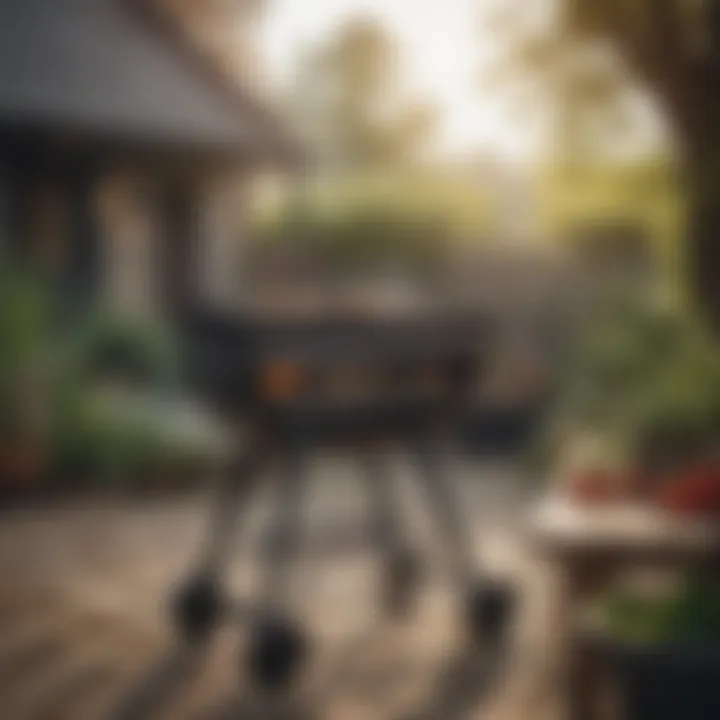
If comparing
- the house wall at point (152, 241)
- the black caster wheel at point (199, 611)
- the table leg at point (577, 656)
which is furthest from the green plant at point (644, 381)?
the house wall at point (152, 241)

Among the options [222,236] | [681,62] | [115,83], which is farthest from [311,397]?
[222,236]

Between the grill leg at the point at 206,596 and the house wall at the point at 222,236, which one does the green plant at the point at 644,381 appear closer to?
the grill leg at the point at 206,596

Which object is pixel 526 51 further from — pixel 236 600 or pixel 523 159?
pixel 236 600

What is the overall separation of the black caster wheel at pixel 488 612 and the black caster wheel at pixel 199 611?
45cm

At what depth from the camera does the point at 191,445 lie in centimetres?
352

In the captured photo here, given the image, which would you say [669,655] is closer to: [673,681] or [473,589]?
[673,681]

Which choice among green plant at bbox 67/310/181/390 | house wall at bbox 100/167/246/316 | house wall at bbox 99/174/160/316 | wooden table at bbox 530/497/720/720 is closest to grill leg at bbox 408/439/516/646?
wooden table at bbox 530/497/720/720

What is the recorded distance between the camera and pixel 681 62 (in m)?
1.93

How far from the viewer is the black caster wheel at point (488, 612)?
2.43m

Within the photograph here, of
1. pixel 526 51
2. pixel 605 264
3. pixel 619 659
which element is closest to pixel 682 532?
pixel 619 659

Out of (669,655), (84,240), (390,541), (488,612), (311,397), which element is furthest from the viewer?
(84,240)

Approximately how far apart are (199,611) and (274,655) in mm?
314

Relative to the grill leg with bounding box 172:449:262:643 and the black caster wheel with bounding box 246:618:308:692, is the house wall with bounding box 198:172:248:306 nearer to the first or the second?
the grill leg with bounding box 172:449:262:643

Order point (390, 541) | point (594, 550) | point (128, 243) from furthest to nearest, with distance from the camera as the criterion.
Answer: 1. point (128, 243)
2. point (390, 541)
3. point (594, 550)
